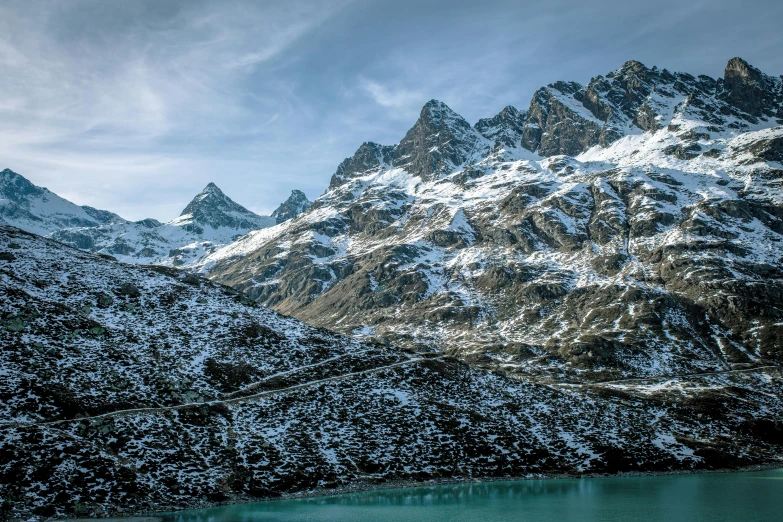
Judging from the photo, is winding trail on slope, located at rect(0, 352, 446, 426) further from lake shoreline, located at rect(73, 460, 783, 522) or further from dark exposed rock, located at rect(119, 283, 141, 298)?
dark exposed rock, located at rect(119, 283, 141, 298)

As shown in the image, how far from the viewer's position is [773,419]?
104062mm

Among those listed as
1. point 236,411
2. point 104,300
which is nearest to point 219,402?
point 236,411

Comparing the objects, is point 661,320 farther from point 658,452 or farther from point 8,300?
point 8,300

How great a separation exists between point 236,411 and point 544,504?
128ft

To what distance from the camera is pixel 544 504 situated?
188ft

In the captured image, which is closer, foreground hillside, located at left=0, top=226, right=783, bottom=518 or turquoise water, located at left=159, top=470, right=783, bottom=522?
turquoise water, located at left=159, top=470, right=783, bottom=522

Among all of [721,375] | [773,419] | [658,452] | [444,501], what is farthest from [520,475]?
[721,375]

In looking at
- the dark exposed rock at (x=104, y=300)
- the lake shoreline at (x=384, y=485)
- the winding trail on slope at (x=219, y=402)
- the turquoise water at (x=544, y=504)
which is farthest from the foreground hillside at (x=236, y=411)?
the turquoise water at (x=544, y=504)

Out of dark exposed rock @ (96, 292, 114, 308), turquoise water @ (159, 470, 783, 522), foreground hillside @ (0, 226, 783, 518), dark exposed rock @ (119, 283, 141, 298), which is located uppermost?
dark exposed rock @ (119, 283, 141, 298)

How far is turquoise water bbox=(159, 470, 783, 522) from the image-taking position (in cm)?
5144

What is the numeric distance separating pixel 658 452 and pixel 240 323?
68.5 meters

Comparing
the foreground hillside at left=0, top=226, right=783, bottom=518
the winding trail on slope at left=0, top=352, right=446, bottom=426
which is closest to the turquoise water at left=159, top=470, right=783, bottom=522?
the foreground hillside at left=0, top=226, right=783, bottom=518

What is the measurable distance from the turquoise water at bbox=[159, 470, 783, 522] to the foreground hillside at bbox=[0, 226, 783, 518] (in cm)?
429

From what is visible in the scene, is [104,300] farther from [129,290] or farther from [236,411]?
[236,411]
